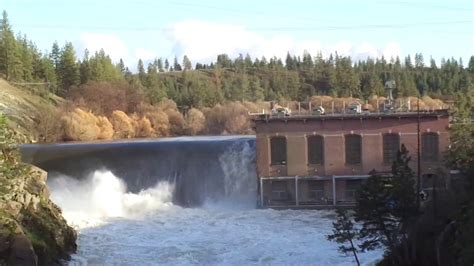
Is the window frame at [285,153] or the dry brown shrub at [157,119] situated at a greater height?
the dry brown shrub at [157,119]

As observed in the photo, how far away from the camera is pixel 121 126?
87.3m

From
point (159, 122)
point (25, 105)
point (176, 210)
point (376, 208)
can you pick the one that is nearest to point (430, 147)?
point (176, 210)

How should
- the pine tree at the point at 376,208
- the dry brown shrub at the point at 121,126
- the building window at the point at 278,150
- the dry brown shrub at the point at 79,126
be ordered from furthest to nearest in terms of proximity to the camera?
the dry brown shrub at the point at 121,126 → the dry brown shrub at the point at 79,126 → the building window at the point at 278,150 → the pine tree at the point at 376,208

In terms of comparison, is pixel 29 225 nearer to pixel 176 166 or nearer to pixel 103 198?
pixel 103 198

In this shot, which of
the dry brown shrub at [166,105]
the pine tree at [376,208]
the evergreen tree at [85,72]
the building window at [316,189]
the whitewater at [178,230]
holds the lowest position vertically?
the whitewater at [178,230]

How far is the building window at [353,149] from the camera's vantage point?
52.4m

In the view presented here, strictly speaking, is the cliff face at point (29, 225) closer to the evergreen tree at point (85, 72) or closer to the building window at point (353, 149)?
the building window at point (353, 149)

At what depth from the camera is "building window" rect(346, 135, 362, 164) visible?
5238cm

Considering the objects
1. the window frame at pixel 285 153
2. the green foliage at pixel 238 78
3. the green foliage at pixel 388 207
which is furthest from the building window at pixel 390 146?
the green foliage at pixel 238 78

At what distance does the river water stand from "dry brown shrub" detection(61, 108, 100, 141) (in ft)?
75.2

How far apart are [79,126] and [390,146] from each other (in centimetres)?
4197

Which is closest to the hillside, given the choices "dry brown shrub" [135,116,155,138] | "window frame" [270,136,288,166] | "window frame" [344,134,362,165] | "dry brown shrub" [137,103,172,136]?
"dry brown shrub" [135,116,155,138]

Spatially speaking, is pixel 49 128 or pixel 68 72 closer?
pixel 49 128

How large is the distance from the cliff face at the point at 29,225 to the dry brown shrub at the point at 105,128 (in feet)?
146
